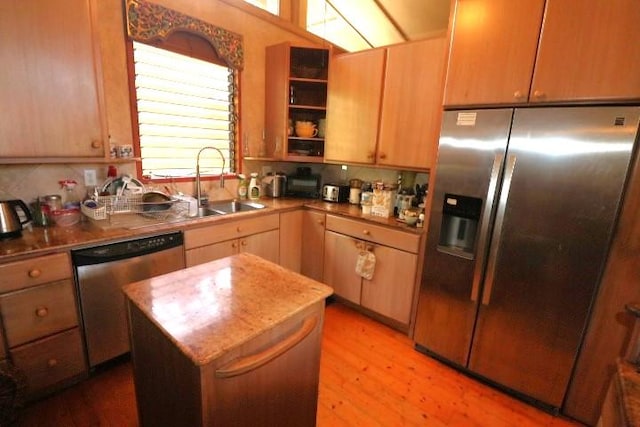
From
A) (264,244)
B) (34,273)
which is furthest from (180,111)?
(34,273)

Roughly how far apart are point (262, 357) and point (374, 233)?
1.63 metres

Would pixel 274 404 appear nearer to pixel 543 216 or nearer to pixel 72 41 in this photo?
pixel 543 216

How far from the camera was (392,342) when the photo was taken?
231 centimetres

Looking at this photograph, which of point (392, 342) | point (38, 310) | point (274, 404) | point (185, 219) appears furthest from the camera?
point (392, 342)

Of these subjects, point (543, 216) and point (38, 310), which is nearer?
point (38, 310)

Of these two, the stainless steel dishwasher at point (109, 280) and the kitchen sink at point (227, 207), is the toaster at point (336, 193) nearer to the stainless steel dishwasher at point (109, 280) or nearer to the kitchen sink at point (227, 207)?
the kitchen sink at point (227, 207)

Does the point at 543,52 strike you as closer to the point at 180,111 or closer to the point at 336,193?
the point at 336,193

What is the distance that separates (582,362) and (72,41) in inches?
126

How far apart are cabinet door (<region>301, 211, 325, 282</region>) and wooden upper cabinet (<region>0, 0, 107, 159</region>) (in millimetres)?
1658

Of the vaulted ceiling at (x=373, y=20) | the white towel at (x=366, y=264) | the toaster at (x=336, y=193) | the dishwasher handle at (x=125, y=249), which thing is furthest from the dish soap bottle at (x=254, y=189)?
the vaulted ceiling at (x=373, y=20)

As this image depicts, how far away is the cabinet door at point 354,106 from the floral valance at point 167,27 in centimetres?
91

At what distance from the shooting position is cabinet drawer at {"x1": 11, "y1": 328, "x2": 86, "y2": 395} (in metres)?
1.49

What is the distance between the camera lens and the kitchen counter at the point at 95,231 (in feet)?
4.79

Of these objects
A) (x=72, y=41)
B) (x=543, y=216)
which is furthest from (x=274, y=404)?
(x=72, y=41)
